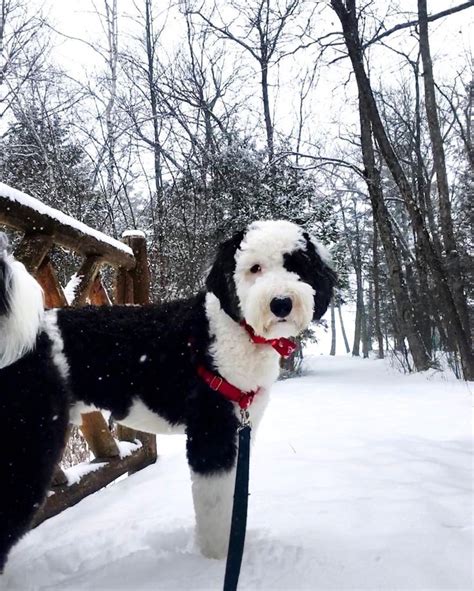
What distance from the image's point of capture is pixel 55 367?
193 cm

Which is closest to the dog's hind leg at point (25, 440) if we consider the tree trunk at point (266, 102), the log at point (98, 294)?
the log at point (98, 294)

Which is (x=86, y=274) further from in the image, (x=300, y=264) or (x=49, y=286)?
(x=300, y=264)

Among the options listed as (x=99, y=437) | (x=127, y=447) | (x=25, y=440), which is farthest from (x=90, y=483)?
(x=25, y=440)

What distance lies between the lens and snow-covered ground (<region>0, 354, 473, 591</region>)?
1.68 metres

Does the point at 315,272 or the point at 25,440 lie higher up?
the point at 315,272

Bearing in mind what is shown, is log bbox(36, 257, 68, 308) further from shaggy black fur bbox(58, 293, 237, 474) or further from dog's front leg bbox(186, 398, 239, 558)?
dog's front leg bbox(186, 398, 239, 558)

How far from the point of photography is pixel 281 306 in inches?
73.9

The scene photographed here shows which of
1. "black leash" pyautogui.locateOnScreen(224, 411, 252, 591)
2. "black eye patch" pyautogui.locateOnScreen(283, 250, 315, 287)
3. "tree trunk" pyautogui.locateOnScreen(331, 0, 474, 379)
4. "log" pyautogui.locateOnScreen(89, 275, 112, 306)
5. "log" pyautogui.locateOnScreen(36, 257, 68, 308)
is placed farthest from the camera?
"tree trunk" pyautogui.locateOnScreen(331, 0, 474, 379)

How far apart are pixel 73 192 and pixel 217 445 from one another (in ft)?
29.7

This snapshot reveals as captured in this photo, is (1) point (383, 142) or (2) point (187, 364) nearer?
(2) point (187, 364)

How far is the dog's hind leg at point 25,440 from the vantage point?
169 cm

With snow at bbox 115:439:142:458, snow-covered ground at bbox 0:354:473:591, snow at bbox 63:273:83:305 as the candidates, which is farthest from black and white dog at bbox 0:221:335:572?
snow at bbox 115:439:142:458

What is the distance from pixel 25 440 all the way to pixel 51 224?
120cm

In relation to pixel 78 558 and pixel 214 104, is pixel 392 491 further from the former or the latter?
pixel 214 104
